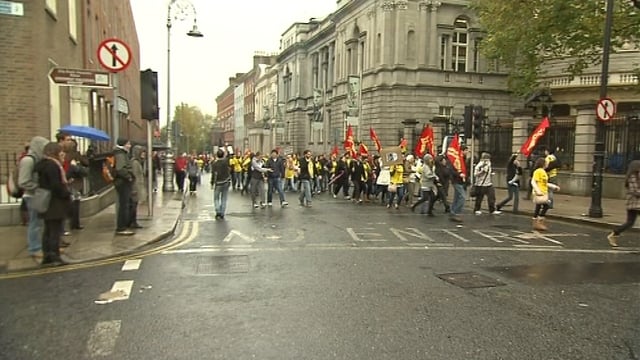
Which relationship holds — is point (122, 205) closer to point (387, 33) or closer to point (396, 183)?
point (396, 183)

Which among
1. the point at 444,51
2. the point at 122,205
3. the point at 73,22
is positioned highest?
the point at 444,51

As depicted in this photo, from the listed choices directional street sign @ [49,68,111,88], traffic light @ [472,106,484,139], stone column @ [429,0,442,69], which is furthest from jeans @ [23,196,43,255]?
stone column @ [429,0,442,69]

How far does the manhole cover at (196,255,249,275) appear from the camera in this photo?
7.51 metres

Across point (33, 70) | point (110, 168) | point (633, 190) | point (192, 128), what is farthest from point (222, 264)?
point (192, 128)

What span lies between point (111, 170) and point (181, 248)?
2.37 m

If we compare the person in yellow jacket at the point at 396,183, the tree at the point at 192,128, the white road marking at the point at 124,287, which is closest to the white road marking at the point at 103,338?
the white road marking at the point at 124,287

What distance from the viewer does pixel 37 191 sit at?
25.2ft

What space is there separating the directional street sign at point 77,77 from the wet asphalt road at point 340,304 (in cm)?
332

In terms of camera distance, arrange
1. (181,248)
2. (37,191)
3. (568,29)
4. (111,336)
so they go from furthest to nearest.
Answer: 1. (568,29)
2. (181,248)
3. (37,191)
4. (111,336)

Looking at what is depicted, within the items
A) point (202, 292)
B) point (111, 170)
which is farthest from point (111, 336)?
point (111, 170)

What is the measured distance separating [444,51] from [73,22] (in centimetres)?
3107

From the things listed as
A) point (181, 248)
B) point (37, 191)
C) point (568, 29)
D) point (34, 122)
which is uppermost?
point (568, 29)

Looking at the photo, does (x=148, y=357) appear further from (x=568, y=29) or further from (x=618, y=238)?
(x=568, y=29)

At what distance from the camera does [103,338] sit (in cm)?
484
